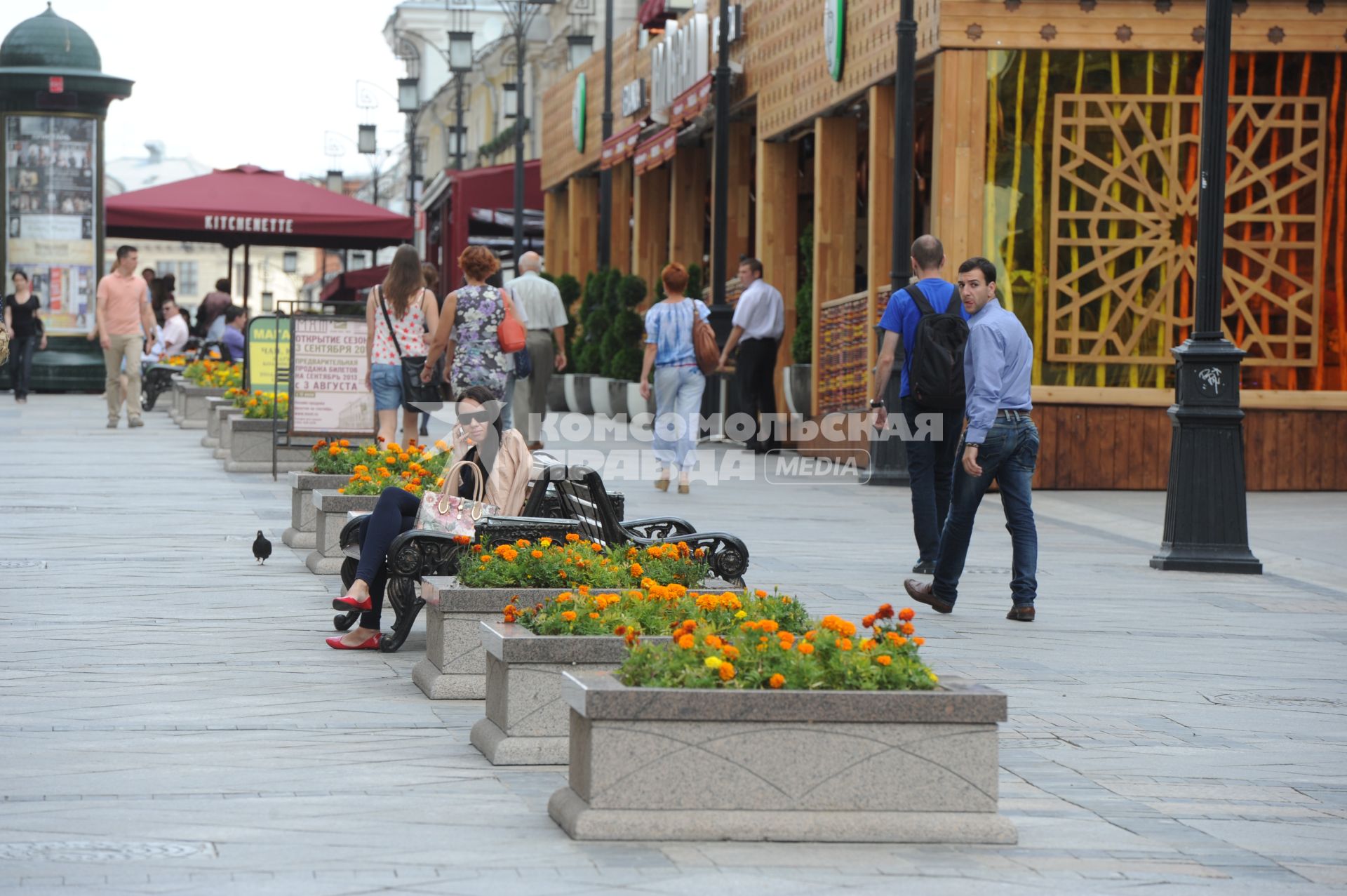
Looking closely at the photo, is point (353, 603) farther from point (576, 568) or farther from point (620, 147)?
point (620, 147)

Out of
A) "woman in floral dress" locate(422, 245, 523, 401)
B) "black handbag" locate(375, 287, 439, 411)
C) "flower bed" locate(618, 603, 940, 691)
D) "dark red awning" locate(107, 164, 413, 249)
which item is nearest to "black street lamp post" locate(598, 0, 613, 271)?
"dark red awning" locate(107, 164, 413, 249)

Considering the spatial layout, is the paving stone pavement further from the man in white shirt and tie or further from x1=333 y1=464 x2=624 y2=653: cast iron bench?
the man in white shirt and tie

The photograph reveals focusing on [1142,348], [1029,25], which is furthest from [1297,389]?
[1029,25]

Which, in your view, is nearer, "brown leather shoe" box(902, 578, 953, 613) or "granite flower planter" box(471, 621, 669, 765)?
"granite flower planter" box(471, 621, 669, 765)

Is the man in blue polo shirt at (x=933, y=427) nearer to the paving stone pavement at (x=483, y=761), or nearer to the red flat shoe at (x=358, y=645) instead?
the paving stone pavement at (x=483, y=761)

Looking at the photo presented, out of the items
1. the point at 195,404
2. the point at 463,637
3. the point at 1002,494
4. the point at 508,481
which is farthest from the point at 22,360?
the point at 463,637

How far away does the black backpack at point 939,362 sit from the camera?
33.7 feet

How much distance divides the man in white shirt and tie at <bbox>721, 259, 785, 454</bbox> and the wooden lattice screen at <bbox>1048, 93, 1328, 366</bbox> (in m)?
3.61

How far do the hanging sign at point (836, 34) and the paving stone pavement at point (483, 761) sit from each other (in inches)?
327

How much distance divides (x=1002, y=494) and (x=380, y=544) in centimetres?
315

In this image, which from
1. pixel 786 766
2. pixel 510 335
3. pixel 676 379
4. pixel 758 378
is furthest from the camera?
pixel 758 378

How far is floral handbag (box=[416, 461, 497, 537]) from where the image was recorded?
25.6 feet

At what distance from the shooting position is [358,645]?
8.05 meters

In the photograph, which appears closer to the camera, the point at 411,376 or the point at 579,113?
the point at 411,376
